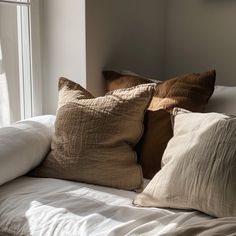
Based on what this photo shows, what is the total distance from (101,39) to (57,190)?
0.85 meters

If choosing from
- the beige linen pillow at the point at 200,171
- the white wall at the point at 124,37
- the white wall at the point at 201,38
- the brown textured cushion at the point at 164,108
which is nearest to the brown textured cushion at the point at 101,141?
the brown textured cushion at the point at 164,108

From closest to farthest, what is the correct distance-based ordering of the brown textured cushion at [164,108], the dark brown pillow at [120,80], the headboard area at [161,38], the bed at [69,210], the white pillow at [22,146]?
the bed at [69,210] < the white pillow at [22,146] < the brown textured cushion at [164,108] < the dark brown pillow at [120,80] < the headboard area at [161,38]

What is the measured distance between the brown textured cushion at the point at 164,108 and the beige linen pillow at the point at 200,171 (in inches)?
7.0

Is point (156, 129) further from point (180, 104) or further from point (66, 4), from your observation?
point (66, 4)

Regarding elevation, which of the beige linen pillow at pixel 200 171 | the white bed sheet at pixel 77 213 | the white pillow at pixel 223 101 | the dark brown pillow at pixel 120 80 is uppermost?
the dark brown pillow at pixel 120 80

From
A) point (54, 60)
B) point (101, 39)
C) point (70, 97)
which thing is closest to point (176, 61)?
point (101, 39)

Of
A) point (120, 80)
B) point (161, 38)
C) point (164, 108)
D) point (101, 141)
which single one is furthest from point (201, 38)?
point (101, 141)

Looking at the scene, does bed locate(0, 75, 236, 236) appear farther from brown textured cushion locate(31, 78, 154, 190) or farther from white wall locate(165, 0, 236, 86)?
white wall locate(165, 0, 236, 86)

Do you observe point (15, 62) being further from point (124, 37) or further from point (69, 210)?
point (69, 210)

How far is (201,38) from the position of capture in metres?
2.37

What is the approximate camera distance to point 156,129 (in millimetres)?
1736

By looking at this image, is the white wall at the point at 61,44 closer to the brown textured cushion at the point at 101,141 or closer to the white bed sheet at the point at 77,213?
the brown textured cushion at the point at 101,141

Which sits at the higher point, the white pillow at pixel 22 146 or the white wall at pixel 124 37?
the white wall at pixel 124 37

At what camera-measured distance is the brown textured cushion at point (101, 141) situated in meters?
1.67
